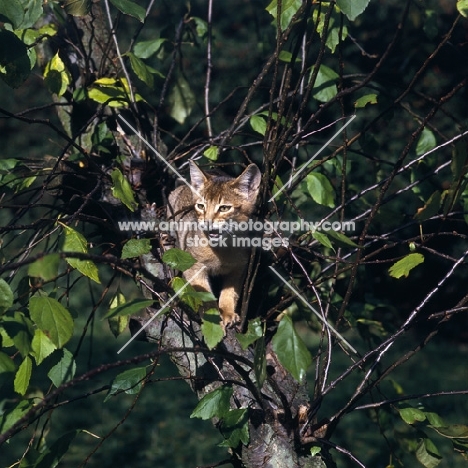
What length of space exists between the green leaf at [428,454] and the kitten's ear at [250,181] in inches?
53.1

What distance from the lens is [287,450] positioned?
7.61 ft

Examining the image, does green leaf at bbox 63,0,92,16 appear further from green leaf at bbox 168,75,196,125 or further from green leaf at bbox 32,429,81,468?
green leaf at bbox 32,429,81,468

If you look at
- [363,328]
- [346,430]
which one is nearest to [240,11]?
[346,430]

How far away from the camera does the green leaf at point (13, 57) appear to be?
81.4 inches

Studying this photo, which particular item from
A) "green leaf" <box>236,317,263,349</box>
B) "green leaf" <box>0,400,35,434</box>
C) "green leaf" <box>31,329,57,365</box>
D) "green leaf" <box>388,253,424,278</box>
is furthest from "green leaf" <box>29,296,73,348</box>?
"green leaf" <box>388,253,424,278</box>

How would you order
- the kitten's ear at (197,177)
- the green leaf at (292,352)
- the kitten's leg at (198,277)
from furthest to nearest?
the kitten's leg at (198,277)
the kitten's ear at (197,177)
the green leaf at (292,352)

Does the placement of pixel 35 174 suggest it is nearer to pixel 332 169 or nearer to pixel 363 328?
pixel 332 169

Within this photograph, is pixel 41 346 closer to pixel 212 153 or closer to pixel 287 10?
pixel 212 153

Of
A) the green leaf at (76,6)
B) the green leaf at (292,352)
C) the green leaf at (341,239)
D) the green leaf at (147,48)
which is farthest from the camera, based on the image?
the green leaf at (147,48)

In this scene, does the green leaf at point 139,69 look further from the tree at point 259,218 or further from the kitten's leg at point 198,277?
the kitten's leg at point 198,277

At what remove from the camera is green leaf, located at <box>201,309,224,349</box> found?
185 cm

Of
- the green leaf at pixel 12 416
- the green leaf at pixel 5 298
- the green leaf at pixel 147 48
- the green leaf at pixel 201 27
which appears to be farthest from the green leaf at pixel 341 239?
the green leaf at pixel 201 27

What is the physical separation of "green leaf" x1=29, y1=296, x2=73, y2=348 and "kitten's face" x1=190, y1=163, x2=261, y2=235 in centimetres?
164

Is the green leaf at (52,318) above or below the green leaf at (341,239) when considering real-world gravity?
below
